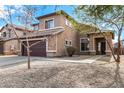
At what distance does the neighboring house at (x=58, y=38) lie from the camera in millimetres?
13727

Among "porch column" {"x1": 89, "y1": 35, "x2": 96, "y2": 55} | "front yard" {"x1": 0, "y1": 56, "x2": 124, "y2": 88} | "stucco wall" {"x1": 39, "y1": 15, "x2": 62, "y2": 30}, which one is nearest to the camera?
"front yard" {"x1": 0, "y1": 56, "x2": 124, "y2": 88}

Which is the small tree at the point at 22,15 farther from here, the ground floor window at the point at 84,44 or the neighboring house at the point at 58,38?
the ground floor window at the point at 84,44

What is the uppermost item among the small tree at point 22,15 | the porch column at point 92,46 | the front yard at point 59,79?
the small tree at point 22,15

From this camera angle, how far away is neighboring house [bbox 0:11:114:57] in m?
13.7

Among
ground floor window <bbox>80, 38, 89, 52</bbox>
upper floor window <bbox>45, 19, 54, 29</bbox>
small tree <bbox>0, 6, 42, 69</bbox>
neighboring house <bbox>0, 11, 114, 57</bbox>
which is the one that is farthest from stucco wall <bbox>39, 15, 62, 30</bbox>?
small tree <bbox>0, 6, 42, 69</bbox>

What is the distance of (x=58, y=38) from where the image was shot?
1447cm

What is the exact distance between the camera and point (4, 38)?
73.1ft

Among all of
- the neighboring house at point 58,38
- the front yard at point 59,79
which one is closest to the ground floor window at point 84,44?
the neighboring house at point 58,38

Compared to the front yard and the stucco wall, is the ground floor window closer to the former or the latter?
the stucco wall

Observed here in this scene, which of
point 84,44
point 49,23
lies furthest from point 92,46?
point 49,23

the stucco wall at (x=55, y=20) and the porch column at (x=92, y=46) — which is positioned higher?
the stucco wall at (x=55, y=20)

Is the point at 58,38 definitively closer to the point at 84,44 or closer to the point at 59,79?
the point at 84,44
